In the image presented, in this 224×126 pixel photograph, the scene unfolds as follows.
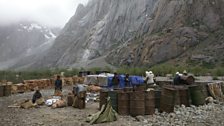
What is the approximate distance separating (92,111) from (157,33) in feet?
216

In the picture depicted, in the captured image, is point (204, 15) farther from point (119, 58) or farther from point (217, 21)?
point (119, 58)

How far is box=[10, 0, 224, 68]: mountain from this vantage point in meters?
75.5

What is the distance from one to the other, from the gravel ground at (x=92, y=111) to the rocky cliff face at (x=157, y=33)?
50.8 meters

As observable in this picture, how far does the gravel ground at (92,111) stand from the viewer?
655 inches

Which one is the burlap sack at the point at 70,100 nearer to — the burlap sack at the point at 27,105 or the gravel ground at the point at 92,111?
the gravel ground at the point at 92,111

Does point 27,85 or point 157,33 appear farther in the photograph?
point 157,33

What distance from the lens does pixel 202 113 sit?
→ 63.7ft

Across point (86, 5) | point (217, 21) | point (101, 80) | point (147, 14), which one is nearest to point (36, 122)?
point (101, 80)

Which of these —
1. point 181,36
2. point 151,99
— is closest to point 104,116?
point 151,99

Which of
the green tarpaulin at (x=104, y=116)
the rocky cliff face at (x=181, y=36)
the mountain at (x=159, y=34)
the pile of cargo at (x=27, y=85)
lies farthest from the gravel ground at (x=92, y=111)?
the rocky cliff face at (x=181, y=36)

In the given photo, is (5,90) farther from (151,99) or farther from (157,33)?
(157,33)

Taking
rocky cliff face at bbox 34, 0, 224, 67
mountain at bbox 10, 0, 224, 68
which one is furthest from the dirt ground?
rocky cliff face at bbox 34, 0, 224, 67

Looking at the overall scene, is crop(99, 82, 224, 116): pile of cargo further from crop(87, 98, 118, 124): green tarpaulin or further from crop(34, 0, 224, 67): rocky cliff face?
crop(34, 0, 224, 67): rocky cliff face

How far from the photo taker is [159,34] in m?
81.8
